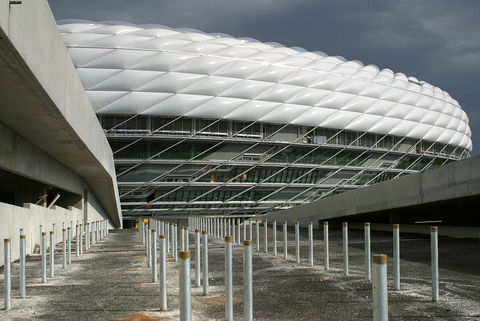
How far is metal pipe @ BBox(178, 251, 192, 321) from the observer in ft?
16.3

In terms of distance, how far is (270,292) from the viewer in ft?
26.7

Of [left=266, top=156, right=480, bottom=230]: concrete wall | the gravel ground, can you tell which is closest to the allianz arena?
[left=266, top=156, right=480, bottom=230]: concrete wall

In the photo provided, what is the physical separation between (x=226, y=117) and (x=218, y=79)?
8.76 feet

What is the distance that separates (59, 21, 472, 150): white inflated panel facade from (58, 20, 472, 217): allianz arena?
0.07 metres

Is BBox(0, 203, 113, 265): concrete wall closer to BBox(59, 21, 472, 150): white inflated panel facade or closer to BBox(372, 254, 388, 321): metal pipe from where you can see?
BBox(372, 254, 388, 321): metal pipe

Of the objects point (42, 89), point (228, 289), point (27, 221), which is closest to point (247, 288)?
point (228, 289)

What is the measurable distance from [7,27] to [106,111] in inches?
1291

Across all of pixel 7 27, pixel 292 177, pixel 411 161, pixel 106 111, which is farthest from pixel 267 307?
pixel 411 161

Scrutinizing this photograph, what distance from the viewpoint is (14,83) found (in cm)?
910

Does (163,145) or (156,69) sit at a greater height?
(156,69)

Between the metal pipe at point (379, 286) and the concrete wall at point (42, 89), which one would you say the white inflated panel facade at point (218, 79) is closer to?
the concrete wall at point (42, 89)

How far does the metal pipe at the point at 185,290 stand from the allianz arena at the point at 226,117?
114 feet

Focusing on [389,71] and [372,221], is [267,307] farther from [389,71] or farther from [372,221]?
[389,71]

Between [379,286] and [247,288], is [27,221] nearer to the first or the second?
[247,288]
